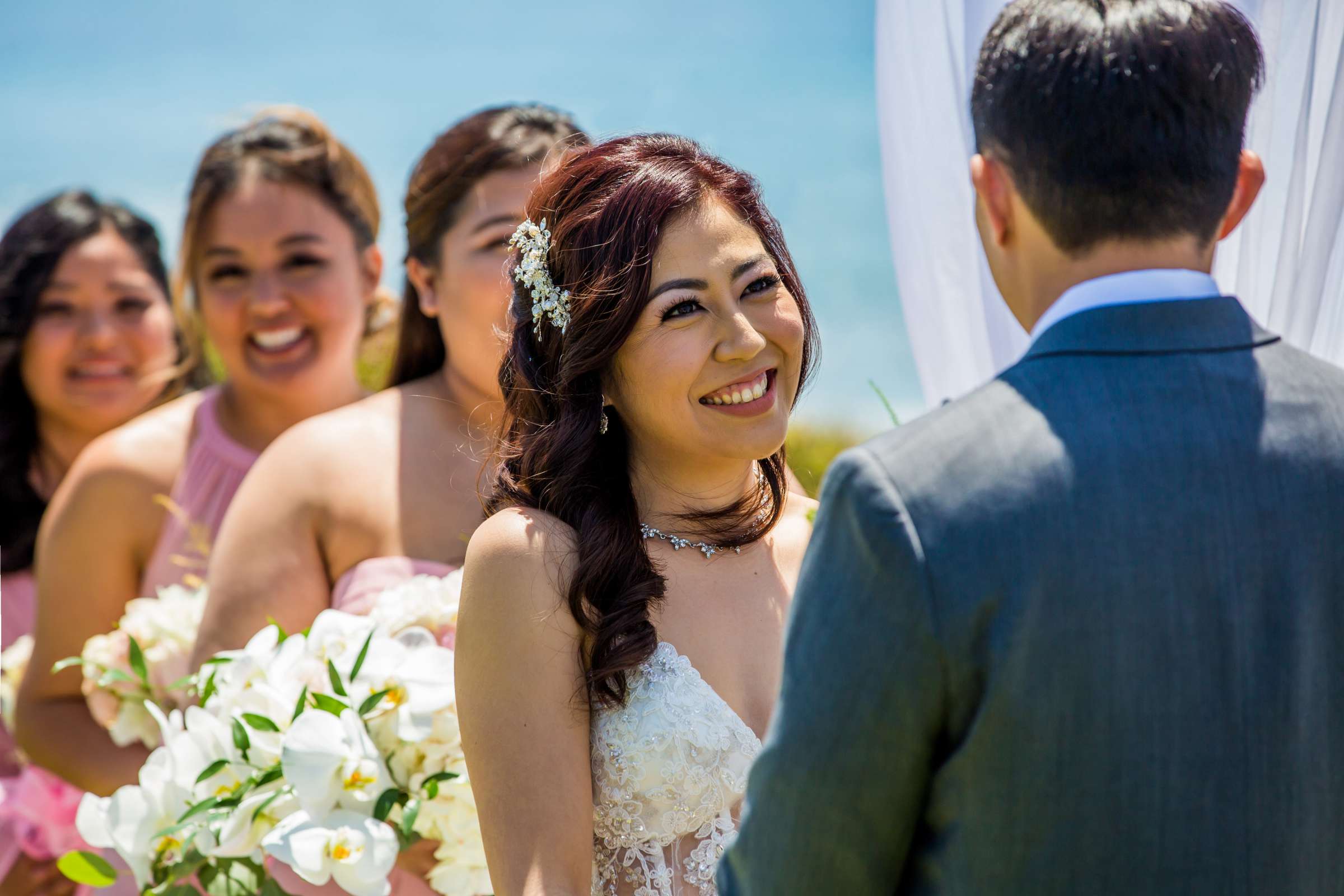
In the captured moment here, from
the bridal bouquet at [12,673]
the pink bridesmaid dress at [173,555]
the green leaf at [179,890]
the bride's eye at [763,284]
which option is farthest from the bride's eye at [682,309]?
the bridal bouquet at [12,673]

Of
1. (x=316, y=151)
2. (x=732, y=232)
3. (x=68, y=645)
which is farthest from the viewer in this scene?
(x=316, y=151)

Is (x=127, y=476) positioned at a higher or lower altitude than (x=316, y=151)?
lower

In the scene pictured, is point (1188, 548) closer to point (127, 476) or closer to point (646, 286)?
point (646, 286)

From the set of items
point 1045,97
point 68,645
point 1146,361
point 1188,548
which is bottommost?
point 68,645

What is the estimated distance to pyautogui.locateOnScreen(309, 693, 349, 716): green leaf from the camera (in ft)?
7.88

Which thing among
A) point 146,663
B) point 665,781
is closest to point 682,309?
point 665,781

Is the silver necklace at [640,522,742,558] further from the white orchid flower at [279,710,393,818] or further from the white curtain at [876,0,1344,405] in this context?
the white curtain at [876,0,1344,405]

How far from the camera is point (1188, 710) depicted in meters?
1.35

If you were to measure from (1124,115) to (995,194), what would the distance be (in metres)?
0.17

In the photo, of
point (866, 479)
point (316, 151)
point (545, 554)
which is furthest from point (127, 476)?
point (866, 479)

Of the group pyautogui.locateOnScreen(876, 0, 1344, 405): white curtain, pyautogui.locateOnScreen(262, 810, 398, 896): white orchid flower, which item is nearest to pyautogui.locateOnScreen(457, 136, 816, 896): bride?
pyautogui.locateOnScreen(262, 810, 398, 896): white orchid flower

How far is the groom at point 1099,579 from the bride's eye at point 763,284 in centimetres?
97

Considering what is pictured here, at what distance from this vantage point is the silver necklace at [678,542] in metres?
2.44

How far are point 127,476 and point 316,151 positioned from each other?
124 centimetres
